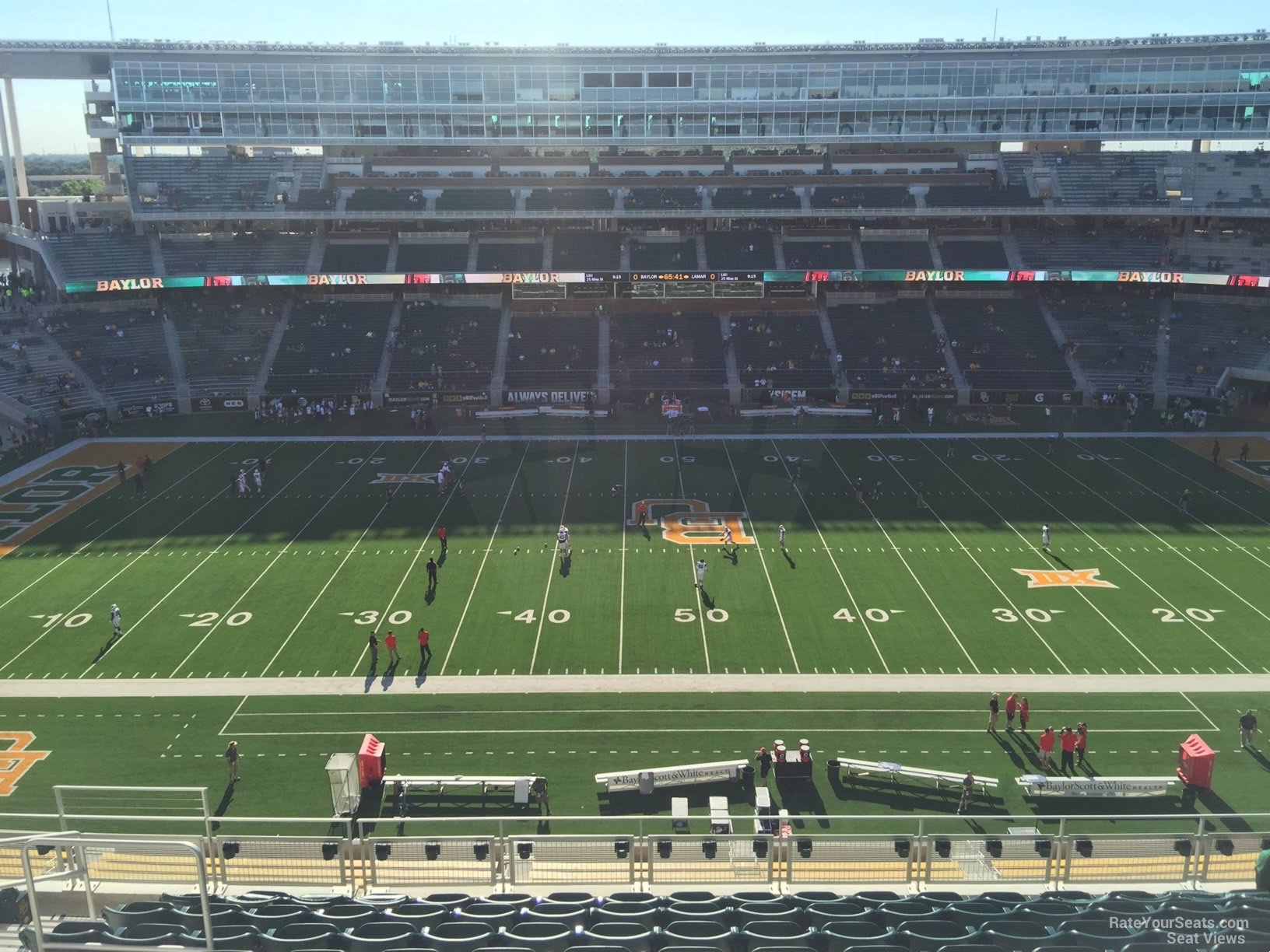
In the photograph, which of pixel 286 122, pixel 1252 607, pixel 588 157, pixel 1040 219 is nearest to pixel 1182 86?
pixel 1040 219

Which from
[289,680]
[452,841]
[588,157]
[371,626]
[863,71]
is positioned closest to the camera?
[452,841]

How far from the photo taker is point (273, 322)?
50.6 m

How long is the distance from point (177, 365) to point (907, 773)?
4204 cm

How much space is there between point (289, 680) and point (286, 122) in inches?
1681

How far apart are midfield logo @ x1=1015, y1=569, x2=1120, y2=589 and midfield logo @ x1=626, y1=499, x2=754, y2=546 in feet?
25.8

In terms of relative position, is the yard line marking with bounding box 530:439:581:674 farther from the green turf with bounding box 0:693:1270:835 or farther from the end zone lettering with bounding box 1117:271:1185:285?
the end zone lettering with bounding box 1117:271:1185:285

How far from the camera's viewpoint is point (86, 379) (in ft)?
148

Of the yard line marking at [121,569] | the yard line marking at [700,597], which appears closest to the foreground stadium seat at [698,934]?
the yard line marking at [700,597]

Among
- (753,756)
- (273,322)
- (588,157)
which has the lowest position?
(753,756)

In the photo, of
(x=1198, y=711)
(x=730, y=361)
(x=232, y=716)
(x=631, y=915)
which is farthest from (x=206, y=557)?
(x=730, y=361)

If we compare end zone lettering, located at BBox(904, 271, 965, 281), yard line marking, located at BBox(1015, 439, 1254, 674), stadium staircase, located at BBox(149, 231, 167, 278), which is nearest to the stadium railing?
yard line marking, located at BBox(1015, 439, 1254, 674)

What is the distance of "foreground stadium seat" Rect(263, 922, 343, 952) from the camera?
8.48 m

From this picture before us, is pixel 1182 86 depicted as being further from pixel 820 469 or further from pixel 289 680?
pixel 289 680

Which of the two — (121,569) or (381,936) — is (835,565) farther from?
(381,936)
